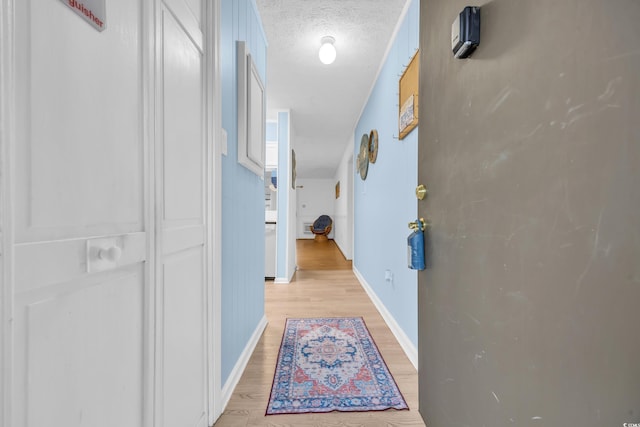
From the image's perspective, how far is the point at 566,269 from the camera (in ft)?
1.60

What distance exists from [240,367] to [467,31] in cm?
177

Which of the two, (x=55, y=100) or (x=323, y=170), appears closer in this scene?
(x=55, y=100)

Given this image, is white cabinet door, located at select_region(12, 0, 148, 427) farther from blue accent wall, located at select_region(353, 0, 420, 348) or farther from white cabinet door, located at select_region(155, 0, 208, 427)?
blue accent wall, located at select_region(353, 0, 420, 348)

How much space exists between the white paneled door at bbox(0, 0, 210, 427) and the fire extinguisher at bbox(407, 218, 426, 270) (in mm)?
826

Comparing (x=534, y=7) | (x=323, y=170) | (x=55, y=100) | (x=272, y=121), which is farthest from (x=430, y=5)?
(x=323, y=170)

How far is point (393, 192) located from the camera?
2285 millimetres

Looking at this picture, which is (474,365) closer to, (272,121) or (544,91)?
(544,91)

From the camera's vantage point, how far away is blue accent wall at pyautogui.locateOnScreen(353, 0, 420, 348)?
1822 mm

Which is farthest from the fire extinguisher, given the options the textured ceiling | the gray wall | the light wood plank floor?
the textured ceiling

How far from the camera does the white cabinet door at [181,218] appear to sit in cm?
87

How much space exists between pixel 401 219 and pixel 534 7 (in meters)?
1.56

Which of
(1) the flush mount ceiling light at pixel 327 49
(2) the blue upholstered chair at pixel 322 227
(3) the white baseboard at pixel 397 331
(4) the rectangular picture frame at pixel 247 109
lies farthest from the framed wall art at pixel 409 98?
(2) the blue upholstered chair at pixel 322 227

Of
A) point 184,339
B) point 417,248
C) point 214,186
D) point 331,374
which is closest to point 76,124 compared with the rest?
point 214,186

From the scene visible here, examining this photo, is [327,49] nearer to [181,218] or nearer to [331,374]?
[181,218]
